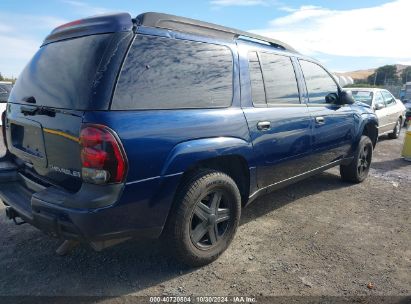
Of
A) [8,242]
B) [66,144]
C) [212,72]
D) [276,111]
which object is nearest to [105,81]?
[66,144]

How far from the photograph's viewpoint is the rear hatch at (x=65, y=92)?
2.37 meters

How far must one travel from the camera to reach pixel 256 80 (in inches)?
135

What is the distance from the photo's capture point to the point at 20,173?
3096 millimetres

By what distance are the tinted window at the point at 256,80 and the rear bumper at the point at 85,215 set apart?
Answer: 62.8 inches

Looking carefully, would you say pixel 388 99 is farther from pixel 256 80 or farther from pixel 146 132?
pixel 146 132

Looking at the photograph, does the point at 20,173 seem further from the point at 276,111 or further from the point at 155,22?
the point at 276,111

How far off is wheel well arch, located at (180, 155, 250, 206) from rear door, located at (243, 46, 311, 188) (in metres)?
0.16

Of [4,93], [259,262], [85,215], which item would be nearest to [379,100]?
[259,262]

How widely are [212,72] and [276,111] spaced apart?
0.91 m

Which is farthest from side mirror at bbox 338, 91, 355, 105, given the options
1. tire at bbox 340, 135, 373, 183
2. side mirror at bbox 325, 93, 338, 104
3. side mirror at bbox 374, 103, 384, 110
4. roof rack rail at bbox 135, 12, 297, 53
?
side mirror at bbox 374, 103, 384, 110

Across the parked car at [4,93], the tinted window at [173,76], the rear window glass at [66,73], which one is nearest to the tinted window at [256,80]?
the tinted window at [173,76]

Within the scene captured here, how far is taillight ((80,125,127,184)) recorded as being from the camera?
2.27 meters

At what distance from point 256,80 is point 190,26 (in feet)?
2.80

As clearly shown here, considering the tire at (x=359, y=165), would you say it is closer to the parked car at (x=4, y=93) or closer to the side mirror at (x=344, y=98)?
the side mirror at (x=344, y=98)
